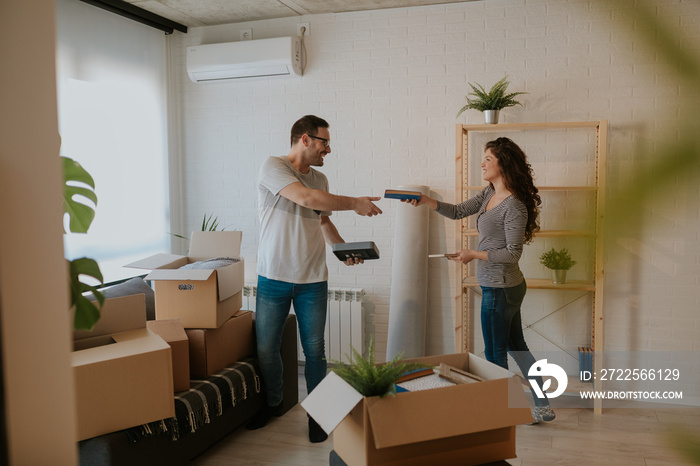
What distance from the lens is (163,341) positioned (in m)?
2.40

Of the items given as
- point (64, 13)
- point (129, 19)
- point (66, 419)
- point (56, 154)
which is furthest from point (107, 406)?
point (129, 19)

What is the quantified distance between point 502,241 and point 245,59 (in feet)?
7.75

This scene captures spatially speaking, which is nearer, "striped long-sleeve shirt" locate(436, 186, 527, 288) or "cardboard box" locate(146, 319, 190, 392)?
"cardboard box" locate(146, 319, 190, 392)

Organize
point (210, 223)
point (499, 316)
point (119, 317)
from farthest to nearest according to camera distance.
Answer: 1. point (210, 223)
2. point (499, 316)
3. point (119, 317)

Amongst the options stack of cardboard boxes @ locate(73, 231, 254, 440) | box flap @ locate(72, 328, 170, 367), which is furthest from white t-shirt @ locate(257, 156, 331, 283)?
box flap @ locate(72, 328, 170, 367)

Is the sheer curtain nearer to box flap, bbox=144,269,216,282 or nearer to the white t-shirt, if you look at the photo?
box flap, bbox=144,269,216,282

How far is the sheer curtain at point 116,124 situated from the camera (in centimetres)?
367

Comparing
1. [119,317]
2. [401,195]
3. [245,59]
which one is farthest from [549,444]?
[245,59]

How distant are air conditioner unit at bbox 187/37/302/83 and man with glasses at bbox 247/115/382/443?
1256 millimetres

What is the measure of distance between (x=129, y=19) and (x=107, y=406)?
3.00 metres

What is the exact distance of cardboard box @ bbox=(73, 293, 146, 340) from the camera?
2.42m

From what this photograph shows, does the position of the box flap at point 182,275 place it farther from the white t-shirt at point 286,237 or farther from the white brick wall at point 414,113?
the white brick wall at point 414,113

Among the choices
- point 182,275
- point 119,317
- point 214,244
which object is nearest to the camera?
point 119,317

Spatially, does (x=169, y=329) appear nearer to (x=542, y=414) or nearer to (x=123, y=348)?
(x=123, y=348)
